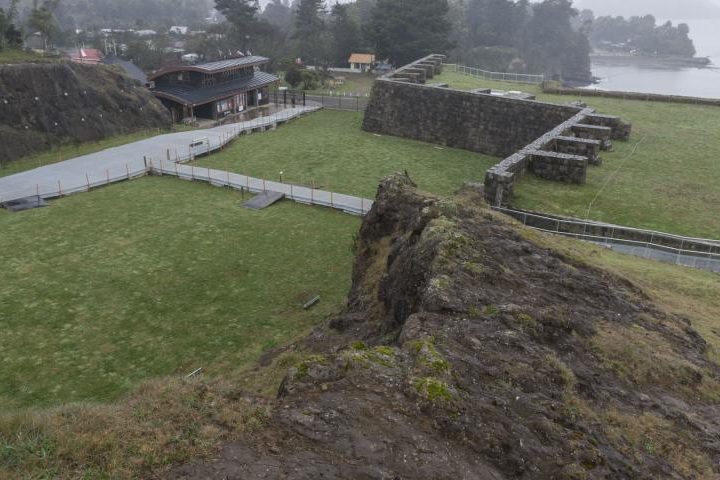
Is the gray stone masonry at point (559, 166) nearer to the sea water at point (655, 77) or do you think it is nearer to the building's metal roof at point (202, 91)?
the building's metal roof at point (202, 91)

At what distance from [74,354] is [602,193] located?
816 inches

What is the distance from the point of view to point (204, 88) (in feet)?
167

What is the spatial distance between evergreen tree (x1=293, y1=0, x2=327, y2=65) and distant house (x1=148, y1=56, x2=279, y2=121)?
30.8 m

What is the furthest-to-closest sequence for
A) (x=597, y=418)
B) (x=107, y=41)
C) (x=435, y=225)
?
(x=107, y=41)
(x=435, y=225)
(x=597, y=418)

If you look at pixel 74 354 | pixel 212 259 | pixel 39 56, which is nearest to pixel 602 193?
pixel 212 259

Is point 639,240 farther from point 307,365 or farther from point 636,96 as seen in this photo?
point 636,96

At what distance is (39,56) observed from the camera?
145 feet

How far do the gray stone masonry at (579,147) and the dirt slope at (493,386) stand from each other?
49.2 feet

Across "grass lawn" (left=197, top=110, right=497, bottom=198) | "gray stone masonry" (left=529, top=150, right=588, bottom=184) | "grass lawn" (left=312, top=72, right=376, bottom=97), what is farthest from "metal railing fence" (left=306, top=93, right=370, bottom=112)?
"gray stone masonry" (left=529, top=150, right=588, bottom=184)

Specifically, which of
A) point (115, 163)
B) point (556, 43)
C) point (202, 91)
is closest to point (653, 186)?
point (115, 163)

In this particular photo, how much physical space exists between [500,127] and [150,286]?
25.1 m

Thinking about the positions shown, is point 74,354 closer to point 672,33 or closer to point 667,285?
point 667,285

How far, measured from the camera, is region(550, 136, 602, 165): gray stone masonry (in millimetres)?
25828

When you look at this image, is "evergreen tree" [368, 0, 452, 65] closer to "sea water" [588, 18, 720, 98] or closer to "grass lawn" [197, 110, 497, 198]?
"grass lawn" [197, 110, 497, 198]
